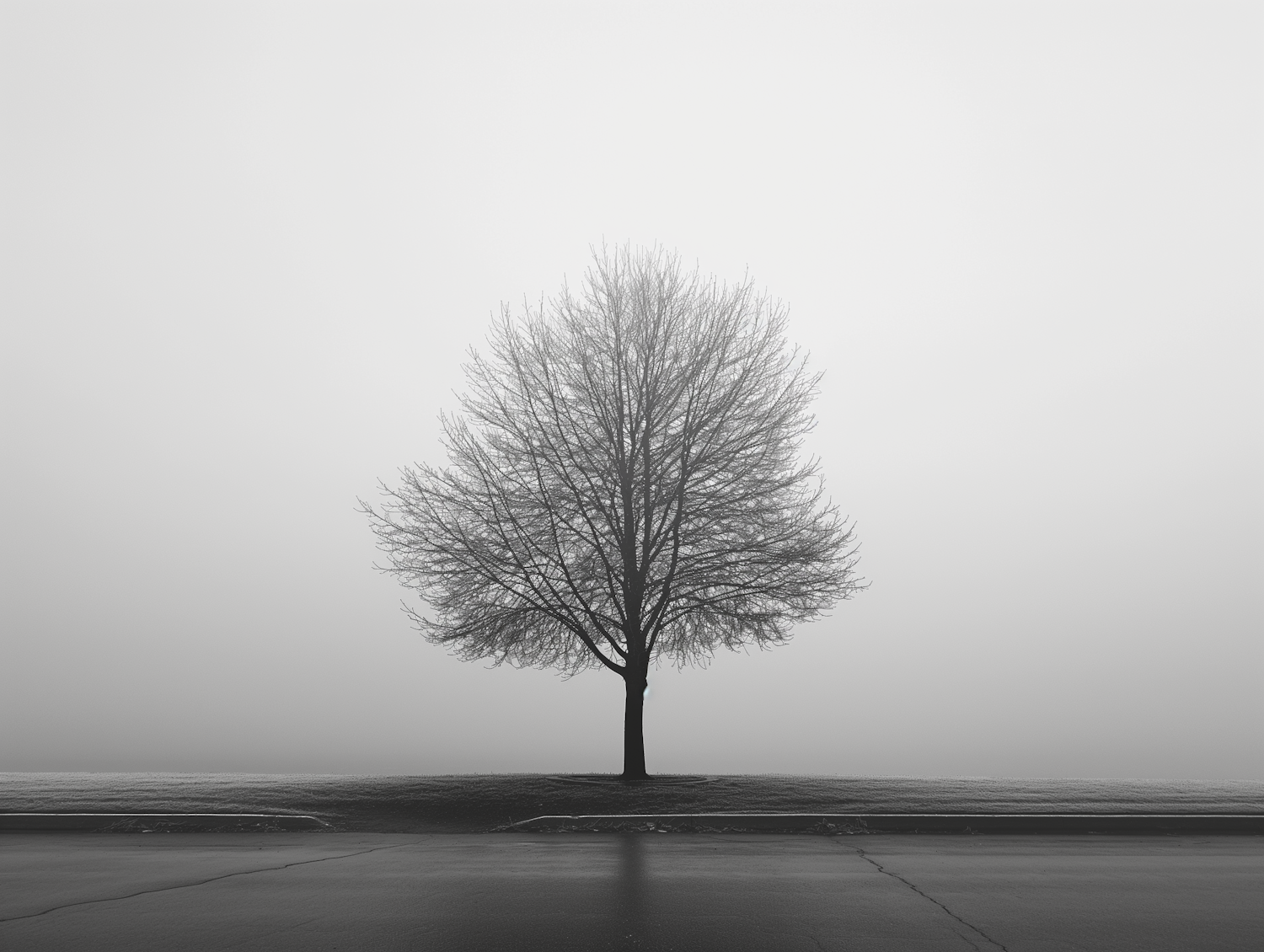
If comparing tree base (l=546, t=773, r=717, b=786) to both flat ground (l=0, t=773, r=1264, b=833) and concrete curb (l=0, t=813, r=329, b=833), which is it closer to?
flat ground (l=0, t=773, r=1264, b=833)

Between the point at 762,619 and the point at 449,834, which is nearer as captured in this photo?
the point at 449,834

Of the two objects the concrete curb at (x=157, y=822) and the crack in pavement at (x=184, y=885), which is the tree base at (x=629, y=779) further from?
the crack in pavement at (x=184, y=885)

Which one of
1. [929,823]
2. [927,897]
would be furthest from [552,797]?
[927,897]

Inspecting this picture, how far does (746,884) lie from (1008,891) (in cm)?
247

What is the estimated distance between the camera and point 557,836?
11930 millimetres

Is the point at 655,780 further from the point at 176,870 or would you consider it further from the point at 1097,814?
the point at 176,870

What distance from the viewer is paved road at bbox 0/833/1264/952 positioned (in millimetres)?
6273

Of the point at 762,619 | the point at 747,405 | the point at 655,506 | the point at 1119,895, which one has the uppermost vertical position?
the point at 747,405

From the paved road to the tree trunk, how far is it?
20.3 feet

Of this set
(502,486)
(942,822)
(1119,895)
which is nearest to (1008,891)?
(1119,895)

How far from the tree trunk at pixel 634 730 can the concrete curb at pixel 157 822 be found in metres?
6.72

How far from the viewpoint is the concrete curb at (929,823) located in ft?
40.1

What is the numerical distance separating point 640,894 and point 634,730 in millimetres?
10486

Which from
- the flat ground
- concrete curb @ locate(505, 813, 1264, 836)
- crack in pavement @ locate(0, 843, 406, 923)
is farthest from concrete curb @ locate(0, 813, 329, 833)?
concrete curb @ locate(505, 813, 1264, 836)
